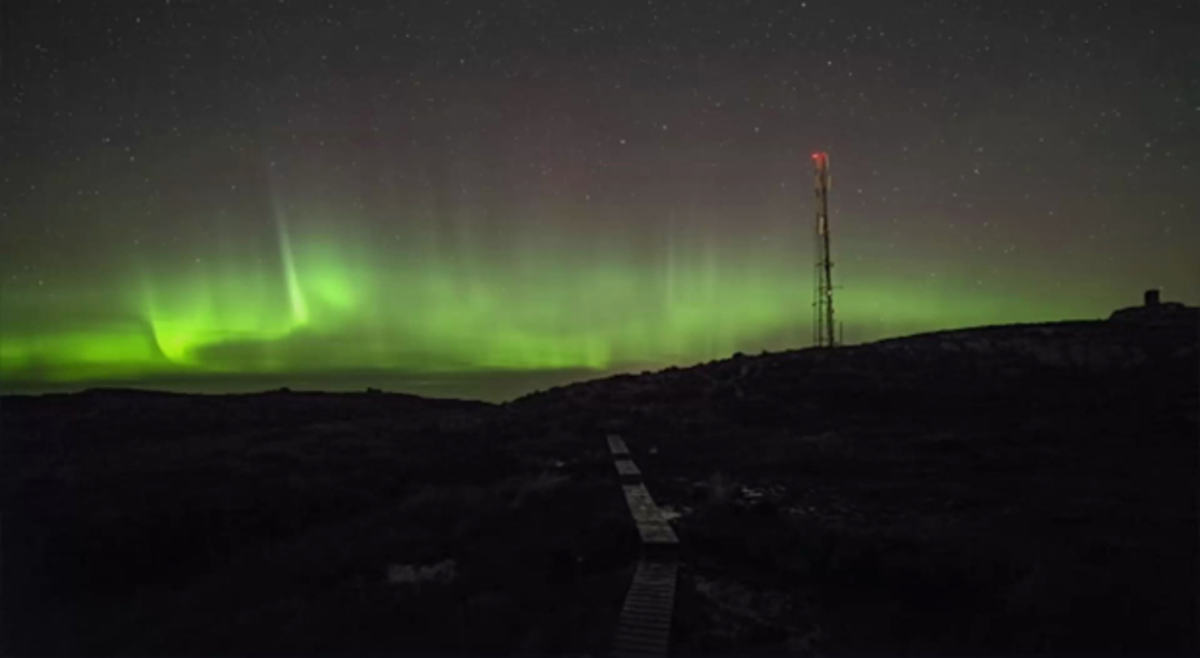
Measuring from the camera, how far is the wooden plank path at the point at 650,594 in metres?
9.36

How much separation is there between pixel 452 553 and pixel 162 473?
48.6 ft

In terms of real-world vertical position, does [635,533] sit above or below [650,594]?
below

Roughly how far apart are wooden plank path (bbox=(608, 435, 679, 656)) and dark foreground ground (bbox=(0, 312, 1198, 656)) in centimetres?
33

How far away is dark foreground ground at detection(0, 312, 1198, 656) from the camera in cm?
1058

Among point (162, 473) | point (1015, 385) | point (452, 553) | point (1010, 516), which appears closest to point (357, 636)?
point (452, 553)

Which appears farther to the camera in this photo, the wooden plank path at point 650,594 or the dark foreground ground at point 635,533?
the dark foreground ground at point 635,533

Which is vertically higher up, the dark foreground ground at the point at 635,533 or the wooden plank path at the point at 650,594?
the wooden plank path at the point at 650,594

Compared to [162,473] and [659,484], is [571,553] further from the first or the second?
[162,473]

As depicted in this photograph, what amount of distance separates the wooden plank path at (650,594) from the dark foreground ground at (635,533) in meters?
0.33

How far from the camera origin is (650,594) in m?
10.8

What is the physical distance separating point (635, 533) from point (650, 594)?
12.2ft

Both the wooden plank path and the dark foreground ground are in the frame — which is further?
the dark foreground ground

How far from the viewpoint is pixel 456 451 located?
28719 mm

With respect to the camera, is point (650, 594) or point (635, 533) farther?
point (635, 533)
